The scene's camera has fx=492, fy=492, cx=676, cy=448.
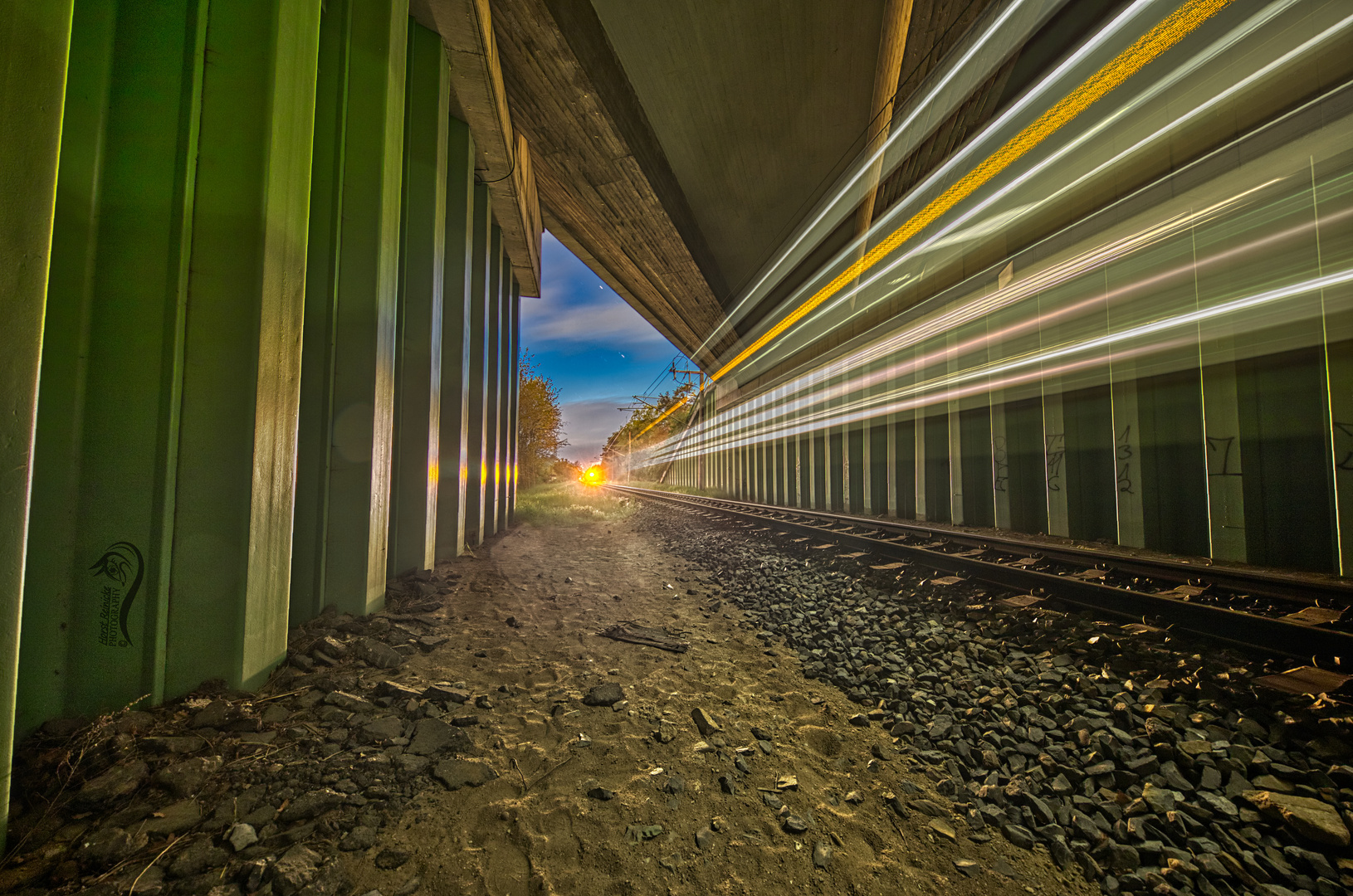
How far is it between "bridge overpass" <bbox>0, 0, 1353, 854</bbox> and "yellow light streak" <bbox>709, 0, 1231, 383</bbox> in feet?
0.20

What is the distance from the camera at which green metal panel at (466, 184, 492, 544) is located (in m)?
8.41

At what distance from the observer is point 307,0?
3.35m

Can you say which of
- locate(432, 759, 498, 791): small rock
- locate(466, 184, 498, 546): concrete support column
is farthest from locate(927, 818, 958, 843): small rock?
locate(466, 184, 498, 546): concrete support column

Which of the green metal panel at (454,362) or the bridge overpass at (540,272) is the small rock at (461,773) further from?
the green metal panel at (454,362)

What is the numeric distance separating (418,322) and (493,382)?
5.02 m

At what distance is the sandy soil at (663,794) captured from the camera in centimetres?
185

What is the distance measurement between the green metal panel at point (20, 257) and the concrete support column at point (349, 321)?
236 cm

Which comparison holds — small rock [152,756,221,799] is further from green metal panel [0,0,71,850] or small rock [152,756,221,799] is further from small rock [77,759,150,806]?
green metal panel [0,0,71,850]

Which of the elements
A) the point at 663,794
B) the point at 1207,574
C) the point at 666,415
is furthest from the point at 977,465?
the point at 666,415

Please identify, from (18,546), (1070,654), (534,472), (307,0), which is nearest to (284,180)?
(307,0)

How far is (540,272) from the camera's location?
14609mm

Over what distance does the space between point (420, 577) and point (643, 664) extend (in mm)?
3030

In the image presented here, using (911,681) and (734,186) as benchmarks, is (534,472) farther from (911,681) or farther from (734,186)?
(911,681)

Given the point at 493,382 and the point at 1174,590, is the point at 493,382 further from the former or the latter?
the point at 1174,590
